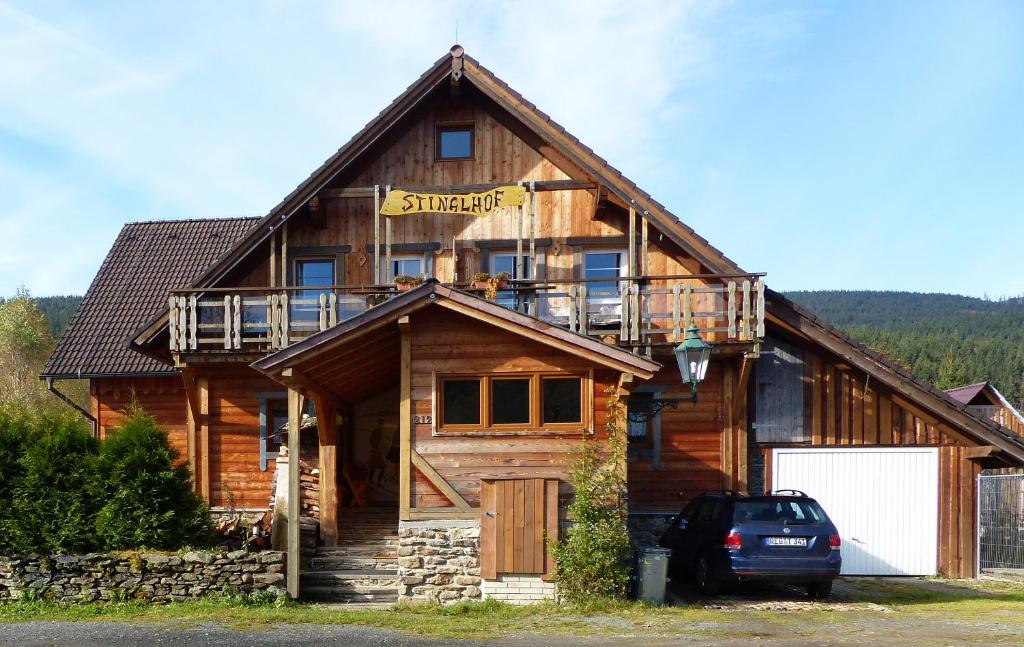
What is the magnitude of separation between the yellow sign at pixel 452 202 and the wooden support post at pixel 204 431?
5.18 m

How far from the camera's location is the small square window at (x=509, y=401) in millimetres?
13336

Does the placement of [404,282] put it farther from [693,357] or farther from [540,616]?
[540,616]

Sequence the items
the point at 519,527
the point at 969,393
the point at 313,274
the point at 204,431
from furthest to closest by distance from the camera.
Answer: the point at 969,393, the point at 313,274, the point at 204,431, the point at 519,527

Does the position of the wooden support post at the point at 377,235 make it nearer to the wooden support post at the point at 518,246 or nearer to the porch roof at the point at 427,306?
the wooden support post at the point at 518,246

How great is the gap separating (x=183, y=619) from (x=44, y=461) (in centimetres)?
329

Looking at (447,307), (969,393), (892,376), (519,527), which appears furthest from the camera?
(969,393)

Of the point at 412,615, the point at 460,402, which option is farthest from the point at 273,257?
the point at 412,615

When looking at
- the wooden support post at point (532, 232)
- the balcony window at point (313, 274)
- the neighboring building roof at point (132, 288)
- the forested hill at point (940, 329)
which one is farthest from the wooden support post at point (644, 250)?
the forested hill at point (940, 329)

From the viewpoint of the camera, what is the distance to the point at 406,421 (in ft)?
43.7

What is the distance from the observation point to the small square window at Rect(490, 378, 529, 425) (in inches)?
525

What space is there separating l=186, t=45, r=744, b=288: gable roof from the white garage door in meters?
4.34

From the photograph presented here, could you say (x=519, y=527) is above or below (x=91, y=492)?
below

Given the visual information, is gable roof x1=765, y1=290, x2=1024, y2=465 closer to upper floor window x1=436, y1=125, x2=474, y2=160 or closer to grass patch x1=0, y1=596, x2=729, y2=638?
grass patch x1=0, y1=596, x2=729, y2=638

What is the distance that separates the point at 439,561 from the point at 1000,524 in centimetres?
Answer: 1149
